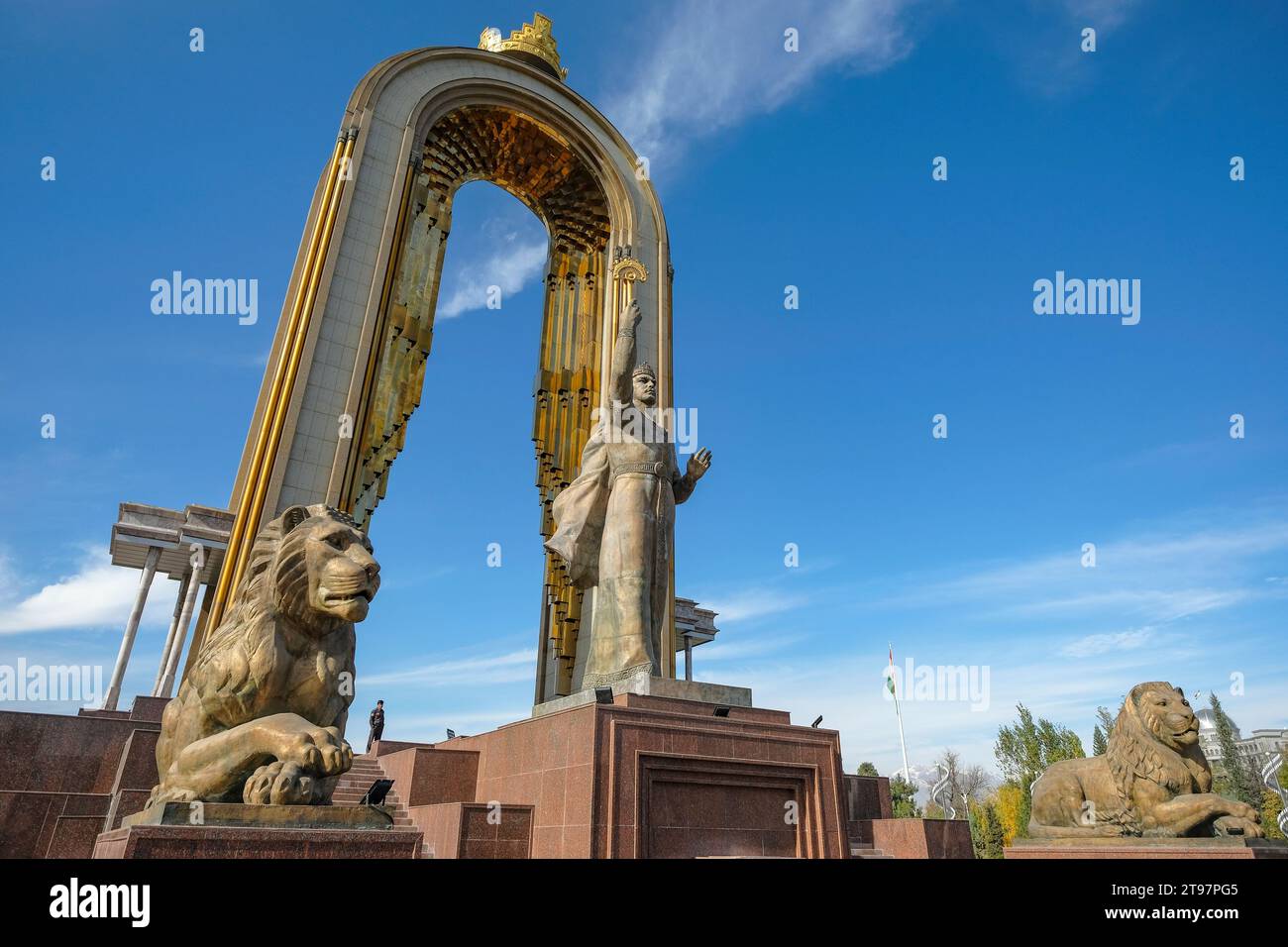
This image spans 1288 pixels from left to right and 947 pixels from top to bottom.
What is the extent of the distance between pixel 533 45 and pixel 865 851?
2054cm

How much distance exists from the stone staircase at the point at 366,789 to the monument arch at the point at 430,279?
12.4 ft

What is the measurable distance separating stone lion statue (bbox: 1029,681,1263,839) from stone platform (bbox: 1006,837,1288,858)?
0.14 metres

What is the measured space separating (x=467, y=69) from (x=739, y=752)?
1759cm

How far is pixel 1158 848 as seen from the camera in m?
6.07

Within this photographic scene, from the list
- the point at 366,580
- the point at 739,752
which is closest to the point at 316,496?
the point at 739,752

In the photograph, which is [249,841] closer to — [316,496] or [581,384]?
[316,496]

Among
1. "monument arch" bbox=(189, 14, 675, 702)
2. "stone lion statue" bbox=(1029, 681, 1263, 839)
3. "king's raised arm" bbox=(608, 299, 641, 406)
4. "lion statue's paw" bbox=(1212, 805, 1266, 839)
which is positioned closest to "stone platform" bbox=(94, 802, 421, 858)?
"king's raised arm" bbox=(608, 299, 641, 406)

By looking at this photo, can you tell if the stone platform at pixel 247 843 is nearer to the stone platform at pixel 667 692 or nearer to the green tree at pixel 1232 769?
the stone platform at pixel 667 692

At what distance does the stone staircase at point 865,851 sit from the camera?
7.69 meters

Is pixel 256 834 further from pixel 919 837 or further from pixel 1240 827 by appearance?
pixel 919 837

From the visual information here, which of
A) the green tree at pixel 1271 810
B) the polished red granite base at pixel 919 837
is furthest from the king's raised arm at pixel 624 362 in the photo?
the green tree at pixel 1271 810

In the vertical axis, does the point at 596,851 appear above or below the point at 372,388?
below

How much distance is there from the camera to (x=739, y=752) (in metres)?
6.31
